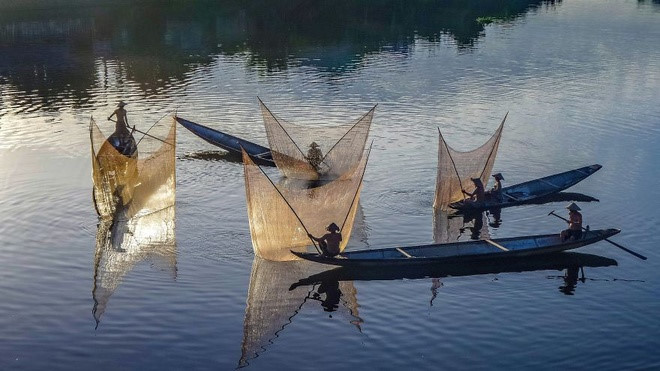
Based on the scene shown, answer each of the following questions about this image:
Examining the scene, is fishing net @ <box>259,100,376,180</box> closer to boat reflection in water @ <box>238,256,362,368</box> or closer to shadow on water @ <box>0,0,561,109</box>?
boat reflection in water @ <box>238,256,362,368</box>

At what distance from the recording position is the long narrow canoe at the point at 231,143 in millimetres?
29734

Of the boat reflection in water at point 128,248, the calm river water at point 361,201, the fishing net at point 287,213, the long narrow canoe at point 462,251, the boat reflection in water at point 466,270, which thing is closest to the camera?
the calm river water at point 361,201

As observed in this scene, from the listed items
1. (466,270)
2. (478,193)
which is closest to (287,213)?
(466,270)

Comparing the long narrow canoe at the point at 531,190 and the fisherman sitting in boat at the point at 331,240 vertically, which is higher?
the fisherman sitting in boat at the point at 331,240

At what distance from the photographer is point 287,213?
21.6m

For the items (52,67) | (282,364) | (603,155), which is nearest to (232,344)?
(282,364)

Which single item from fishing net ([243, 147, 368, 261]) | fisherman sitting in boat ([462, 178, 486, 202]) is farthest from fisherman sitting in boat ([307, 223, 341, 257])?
fisherman sitting in boat ([462, 178, 486, 202])

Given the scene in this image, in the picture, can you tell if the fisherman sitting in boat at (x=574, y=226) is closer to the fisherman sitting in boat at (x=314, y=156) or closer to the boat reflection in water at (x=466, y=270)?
the boat reflection in water at (x=466, y=270)

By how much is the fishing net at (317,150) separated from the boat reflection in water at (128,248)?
427cm

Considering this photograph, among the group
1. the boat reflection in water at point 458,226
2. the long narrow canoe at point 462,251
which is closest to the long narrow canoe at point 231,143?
the boat reflection in water at point 458,226

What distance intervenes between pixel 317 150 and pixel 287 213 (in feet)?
22.3

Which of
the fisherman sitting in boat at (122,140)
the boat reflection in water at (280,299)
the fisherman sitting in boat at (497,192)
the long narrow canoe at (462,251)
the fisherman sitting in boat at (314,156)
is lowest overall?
the boat reflection in water at (280,299)

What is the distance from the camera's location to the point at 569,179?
27438 millimetres

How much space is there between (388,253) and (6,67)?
33.4 meters
